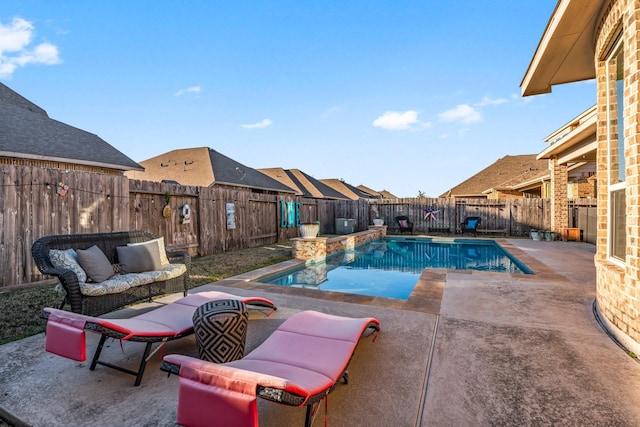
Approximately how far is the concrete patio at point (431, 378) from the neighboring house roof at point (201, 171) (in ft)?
41.4

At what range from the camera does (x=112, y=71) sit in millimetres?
12070

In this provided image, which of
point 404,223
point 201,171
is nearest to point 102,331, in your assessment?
point 201,171

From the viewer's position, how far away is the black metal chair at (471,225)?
14.7 metres

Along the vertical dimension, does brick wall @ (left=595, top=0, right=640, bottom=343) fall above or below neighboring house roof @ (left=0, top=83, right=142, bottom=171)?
below

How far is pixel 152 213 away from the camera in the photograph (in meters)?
7.39

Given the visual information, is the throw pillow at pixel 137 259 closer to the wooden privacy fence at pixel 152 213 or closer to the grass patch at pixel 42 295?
the grass patch at pixel 42 295

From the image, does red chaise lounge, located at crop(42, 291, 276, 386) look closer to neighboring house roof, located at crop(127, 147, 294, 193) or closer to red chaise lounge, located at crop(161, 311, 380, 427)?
red chaise lounge, located at crop(161, 311, 380, 427)

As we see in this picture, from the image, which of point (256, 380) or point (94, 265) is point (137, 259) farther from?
point (256, 380)

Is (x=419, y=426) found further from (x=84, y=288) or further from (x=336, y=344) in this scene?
(x=84, y=288)

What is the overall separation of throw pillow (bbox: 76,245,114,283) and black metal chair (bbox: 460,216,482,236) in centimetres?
1443

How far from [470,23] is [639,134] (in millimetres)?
7875

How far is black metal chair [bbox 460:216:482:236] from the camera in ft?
48.3

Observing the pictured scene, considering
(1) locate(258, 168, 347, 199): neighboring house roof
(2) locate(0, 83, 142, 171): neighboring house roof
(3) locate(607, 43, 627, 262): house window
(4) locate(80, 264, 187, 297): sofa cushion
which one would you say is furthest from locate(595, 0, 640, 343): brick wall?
(1) locate(258, 168, 347, 199): neighboring house roof

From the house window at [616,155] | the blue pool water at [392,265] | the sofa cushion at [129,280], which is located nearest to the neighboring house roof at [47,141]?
the sofa cushion at [129,280]
